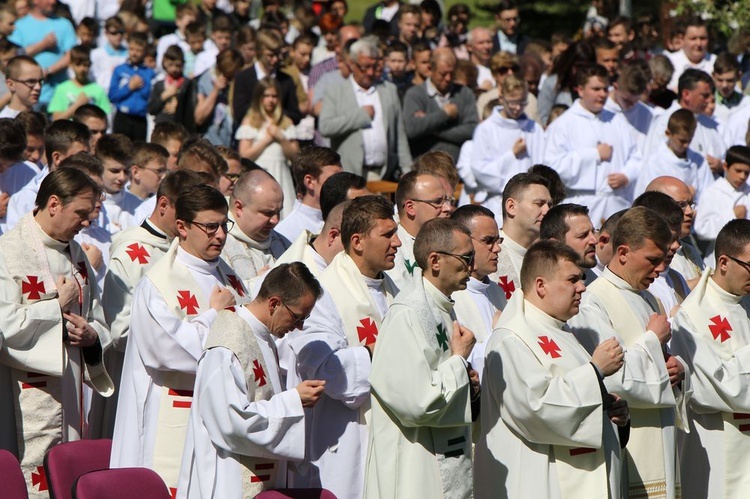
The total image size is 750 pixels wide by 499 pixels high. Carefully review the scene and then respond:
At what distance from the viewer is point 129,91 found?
1477cm

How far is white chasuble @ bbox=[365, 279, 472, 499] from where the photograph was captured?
6.36m

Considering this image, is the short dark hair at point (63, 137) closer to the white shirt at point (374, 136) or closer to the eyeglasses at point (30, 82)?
the eyeglasses at point (30, 82)

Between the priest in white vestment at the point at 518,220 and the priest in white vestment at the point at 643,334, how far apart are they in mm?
925

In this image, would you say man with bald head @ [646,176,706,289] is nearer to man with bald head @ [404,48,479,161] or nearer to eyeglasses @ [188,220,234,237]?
eyeglasses @ [188,220,234,237]

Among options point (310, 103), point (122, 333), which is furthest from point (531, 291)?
point (310, 103)

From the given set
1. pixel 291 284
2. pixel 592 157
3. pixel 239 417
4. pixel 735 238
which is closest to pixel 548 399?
pixel 291 284

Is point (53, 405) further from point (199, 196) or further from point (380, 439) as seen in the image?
point (380, 439)

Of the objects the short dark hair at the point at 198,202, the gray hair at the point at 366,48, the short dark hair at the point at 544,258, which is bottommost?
the gray hair at the point at 366,48

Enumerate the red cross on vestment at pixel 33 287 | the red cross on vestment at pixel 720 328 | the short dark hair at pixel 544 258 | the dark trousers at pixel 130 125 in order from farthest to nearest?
the dark trousers at pixel 130 125 < the red cross on vestment at pixel 720 328 < the red cross on vestment at pixel 33 287 < the short dark hair at pixel 544 258

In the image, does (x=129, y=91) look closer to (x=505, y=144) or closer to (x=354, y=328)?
(x=505, y=144)

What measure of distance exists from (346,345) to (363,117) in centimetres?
628

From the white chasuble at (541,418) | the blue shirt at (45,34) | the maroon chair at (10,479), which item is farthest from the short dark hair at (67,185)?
the blue shirt at (45,34)

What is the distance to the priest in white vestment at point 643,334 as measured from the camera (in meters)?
7.27

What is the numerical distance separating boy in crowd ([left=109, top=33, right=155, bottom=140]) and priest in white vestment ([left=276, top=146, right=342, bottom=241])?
5.57 meters
